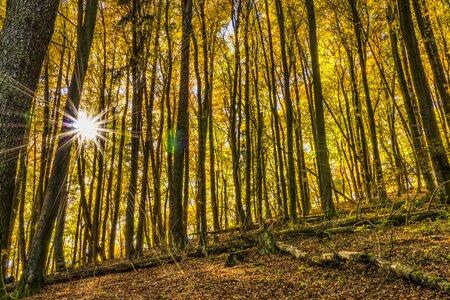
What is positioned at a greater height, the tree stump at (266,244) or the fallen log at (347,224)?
the fallen log at (347,224)

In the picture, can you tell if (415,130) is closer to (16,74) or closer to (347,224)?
(347,224)

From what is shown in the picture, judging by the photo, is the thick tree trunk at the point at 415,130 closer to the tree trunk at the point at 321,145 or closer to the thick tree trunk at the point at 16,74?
the tree trunk at the point at 321,145

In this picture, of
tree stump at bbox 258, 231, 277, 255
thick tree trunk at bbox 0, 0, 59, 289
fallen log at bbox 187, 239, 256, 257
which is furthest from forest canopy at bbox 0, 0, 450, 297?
tree stump at bbox 258, 231, 277, 255

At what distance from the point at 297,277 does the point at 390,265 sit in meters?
1.22

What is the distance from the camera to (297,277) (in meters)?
4.14

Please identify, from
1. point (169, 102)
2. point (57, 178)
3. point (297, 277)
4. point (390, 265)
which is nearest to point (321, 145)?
point (297, 277)

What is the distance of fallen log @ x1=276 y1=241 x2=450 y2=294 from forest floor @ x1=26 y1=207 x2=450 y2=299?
60 mm

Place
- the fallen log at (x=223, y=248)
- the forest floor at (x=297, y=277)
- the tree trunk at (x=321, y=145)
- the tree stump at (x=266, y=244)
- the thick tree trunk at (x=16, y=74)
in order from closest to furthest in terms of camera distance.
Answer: the thick tree trunk at (x=16, y=74) < the forest floor at (x=297, y=277) < the tree stump at (x=266, y=244) < the fallen log at (x=223, y=248) < the tree trunk at (x=321, y=145)

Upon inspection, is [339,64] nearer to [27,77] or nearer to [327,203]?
[327,203]

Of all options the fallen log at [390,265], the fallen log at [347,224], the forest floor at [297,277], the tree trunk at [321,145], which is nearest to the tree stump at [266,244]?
the forest floor at [297,277]

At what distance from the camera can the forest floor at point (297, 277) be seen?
130 inches

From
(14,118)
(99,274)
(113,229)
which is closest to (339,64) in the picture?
→ (113,229)

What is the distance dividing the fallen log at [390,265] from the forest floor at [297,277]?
60 mm

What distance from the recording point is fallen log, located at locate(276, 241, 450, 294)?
2794mm
